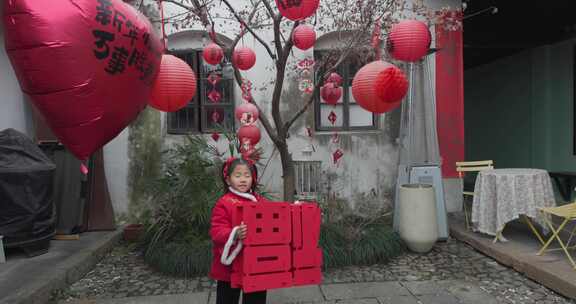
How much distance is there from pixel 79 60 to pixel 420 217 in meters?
4.25

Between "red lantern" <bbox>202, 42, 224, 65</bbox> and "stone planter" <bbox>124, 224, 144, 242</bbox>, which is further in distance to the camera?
"stone planter" <bbox>124, 224, 144, 242</bbox>

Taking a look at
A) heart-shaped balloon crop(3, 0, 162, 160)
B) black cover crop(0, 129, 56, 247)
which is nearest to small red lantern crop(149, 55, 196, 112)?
heart-shaped balloon crop(3, 0, 162, 160)

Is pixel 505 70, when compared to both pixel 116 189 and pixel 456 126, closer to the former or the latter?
pixel 456 126

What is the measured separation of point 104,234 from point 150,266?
139cm

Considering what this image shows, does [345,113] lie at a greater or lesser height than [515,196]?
greater

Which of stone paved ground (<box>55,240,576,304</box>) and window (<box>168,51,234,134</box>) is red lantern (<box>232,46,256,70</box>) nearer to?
window (<box>168,51,234,134</box>)

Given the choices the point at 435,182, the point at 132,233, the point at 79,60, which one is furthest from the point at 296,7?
the point at 132,233

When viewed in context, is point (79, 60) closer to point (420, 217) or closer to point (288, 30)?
point (420, 217)

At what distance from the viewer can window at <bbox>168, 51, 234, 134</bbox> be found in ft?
21.7

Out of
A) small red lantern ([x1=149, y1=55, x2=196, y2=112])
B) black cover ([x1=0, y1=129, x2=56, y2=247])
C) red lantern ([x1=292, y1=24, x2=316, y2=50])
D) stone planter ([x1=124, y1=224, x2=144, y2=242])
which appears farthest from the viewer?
stone planter ([x1=124, y1=224, x2=144, y2=242])

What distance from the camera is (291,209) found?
7.80 feet

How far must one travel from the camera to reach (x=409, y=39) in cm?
391

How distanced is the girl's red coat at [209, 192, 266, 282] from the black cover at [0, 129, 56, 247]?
329 cm

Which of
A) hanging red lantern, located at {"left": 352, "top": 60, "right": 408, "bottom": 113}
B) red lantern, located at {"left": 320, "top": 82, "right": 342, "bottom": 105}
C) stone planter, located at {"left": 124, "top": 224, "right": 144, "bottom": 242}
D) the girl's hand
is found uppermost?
red lantern, located at {"left": 320, "top": 82, "right": 342, "bottom": 105}
